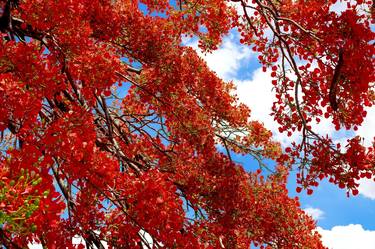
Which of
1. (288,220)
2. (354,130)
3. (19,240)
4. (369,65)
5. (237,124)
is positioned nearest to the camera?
(19,240)

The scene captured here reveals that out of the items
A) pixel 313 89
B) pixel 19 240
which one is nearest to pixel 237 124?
pixel 313 89

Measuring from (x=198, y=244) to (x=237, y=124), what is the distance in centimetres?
281

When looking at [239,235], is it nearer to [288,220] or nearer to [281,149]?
[288,220]

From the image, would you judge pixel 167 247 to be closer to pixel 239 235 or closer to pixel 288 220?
pixel 239 235

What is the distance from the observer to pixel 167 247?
661 centimetres

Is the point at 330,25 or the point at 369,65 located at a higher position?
the point at 330,25

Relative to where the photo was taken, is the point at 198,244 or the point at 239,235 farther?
the point at 239,235

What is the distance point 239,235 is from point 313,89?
2.63 metres

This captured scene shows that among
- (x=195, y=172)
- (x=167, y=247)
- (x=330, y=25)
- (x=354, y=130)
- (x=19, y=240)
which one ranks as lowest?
(x=19, y=240)

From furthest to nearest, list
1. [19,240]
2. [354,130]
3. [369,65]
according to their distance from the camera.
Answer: [354,130], [369,65], [19,240]

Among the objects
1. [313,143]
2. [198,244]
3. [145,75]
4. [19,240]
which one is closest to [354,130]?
[313,143]

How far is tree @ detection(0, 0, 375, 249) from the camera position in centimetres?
590

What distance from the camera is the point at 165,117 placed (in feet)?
30.6

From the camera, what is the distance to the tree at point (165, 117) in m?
5.90
